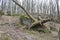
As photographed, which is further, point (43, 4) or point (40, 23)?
point (43, 4)

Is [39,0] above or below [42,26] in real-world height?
above

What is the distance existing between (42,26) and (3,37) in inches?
265

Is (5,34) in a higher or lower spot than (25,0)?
lower

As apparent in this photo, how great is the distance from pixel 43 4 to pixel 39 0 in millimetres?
2213

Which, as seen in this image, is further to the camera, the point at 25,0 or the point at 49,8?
Result: the point at 49,8

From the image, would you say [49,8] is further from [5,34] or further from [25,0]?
[5,34]

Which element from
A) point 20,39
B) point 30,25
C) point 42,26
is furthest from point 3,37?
point 42,26

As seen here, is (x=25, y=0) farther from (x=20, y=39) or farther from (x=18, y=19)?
(x=20, y=39)

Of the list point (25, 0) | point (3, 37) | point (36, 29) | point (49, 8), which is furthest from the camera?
point (49, 8)

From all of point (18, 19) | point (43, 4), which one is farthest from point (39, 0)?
point (18, 19)

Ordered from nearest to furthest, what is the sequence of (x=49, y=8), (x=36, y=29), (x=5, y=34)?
(x=5, y=34) → (x=36, y=29) → (x=49, y=8)

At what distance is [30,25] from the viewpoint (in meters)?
14.9

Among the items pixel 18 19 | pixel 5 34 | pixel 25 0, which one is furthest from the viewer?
pixel 25 0

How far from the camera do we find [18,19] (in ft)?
54.5
